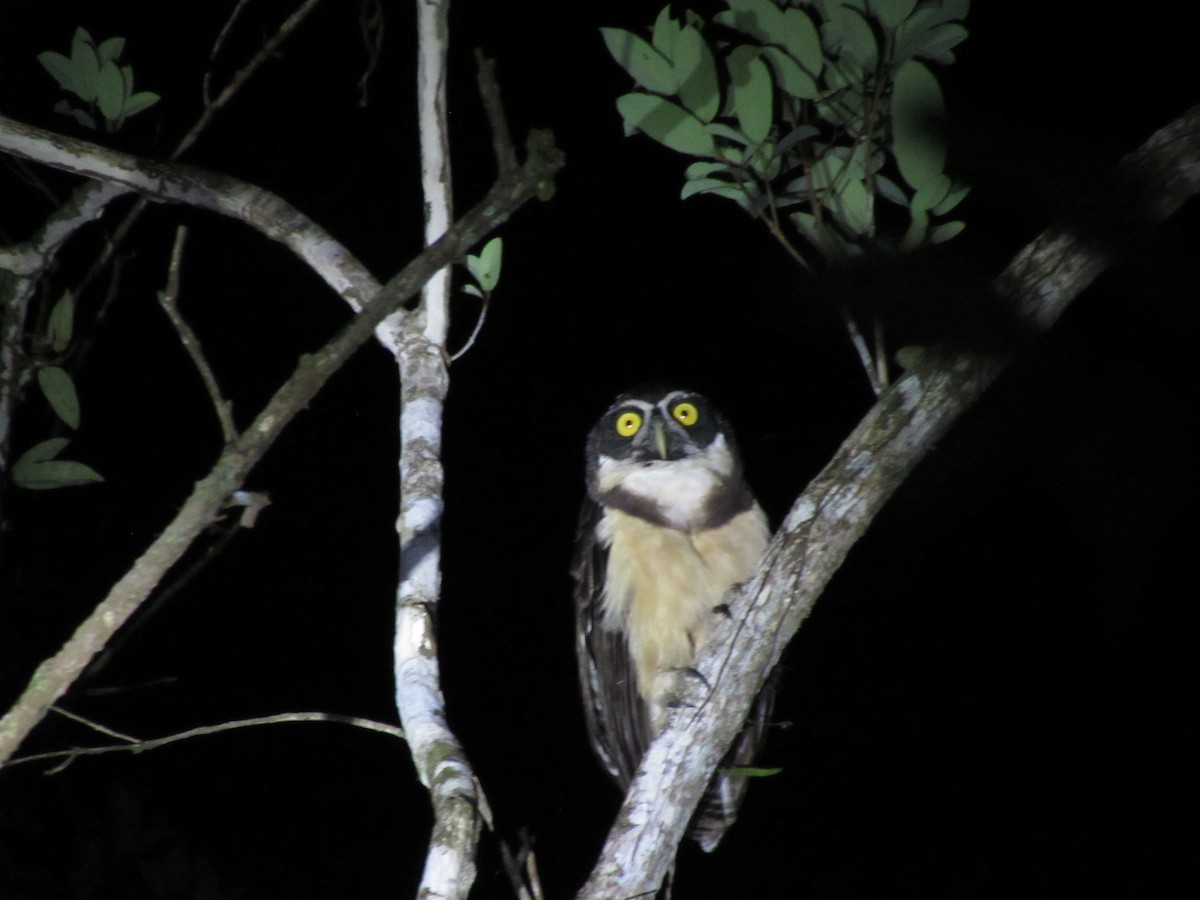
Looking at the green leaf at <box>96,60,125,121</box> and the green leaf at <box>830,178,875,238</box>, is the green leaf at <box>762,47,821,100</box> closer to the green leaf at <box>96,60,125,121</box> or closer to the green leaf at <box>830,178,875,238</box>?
the green leaf at <box>830,178,875,238</box>

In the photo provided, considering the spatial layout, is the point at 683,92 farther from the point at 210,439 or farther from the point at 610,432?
the point at 210,439

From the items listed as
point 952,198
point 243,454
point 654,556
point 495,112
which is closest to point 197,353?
point 243,454

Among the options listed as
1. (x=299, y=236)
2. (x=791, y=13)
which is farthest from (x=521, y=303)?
(x=791, y=13)

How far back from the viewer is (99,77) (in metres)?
2.67

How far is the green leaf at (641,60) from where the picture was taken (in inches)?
87.1

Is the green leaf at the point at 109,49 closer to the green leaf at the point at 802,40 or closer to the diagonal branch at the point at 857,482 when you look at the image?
the green leaf at the point at 802,40

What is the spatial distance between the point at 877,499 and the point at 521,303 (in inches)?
167

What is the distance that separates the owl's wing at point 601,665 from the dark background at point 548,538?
122cm

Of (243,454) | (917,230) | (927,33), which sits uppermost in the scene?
(927,33)

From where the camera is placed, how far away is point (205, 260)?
5.31 metres

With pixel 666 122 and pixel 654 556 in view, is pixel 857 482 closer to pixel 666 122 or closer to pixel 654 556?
pixel 666 122

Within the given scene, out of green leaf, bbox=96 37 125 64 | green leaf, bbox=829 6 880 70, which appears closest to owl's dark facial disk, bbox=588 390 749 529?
green leaf, bbox=829 6 880 70

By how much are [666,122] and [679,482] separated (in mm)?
1572

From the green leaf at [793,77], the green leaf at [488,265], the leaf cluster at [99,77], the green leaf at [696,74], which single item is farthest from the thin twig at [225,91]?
the green leaf at [793,77]
